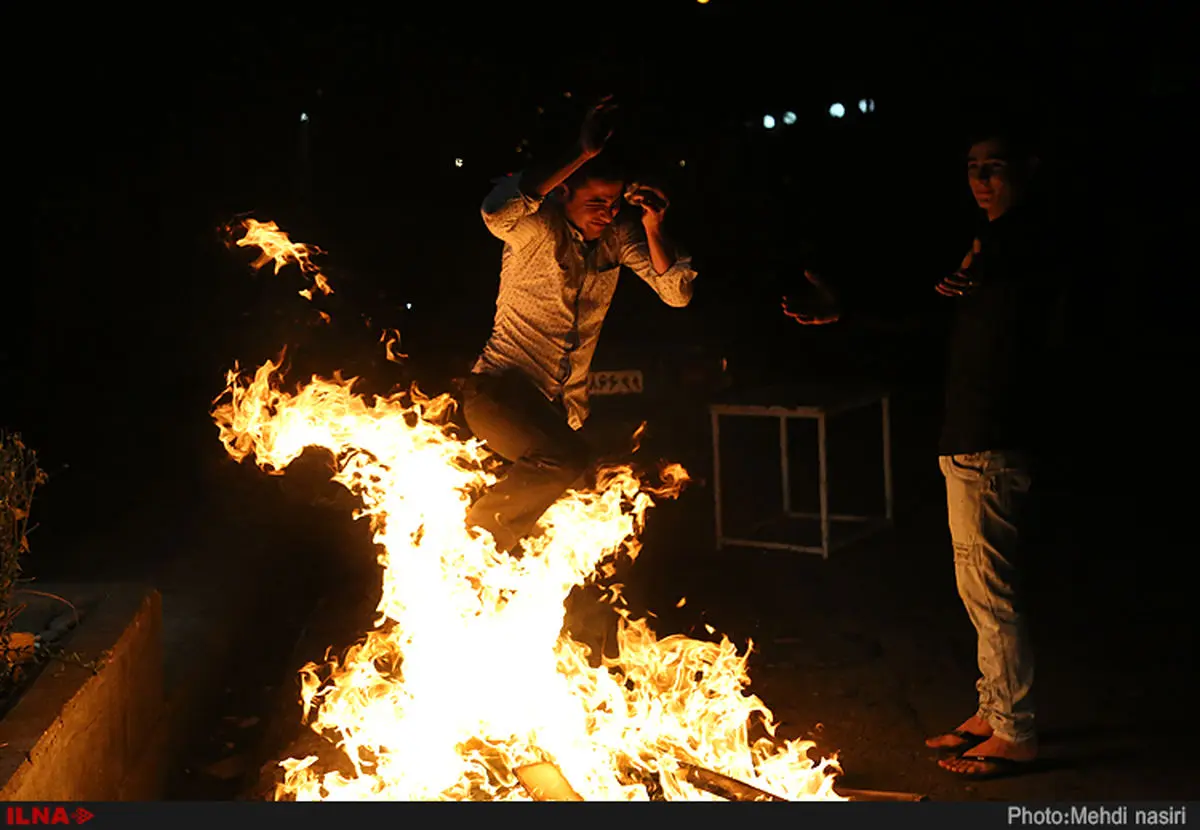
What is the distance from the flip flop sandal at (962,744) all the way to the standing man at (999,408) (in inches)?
4.1

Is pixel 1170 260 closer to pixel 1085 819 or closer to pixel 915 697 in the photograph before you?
pixel 915 697

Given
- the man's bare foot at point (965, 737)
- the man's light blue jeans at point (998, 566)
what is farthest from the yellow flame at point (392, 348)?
the man's bare foot at point (965, 737)

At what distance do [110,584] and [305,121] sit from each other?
1806cm

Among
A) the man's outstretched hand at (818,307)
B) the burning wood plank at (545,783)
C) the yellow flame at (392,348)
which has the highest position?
the man's outstretched hand at (818,307)

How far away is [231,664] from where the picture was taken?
295 inches

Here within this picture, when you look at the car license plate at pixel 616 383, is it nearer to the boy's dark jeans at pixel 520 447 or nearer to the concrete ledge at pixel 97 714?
the boy's dark jeans at pixel 520 447

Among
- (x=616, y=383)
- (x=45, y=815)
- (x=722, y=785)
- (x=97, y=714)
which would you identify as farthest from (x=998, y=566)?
(x=616, y=383)

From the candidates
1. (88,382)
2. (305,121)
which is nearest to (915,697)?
(88,382)

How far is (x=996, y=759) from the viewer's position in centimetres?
554

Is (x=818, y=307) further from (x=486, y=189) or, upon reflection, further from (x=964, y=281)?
(x=486, y=189)

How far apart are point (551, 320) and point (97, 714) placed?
7.71ft

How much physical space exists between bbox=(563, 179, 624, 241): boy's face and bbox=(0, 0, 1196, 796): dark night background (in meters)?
5.24

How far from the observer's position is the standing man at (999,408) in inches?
207

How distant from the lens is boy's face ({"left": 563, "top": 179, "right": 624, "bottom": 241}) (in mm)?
5367
